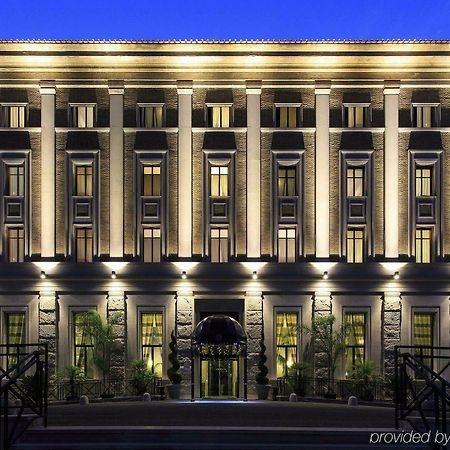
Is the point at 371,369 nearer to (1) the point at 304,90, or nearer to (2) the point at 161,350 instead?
(2) the point at 161,350

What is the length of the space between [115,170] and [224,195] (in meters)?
5.10

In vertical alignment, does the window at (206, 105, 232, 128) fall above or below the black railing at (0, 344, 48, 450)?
above

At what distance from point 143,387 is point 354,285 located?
10.4m

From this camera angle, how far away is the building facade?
40500 mm

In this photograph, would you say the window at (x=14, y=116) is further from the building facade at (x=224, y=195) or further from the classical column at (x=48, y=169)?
the classical column at (x=48, y=169)

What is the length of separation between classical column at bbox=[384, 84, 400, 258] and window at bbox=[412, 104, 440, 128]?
0.96 metres

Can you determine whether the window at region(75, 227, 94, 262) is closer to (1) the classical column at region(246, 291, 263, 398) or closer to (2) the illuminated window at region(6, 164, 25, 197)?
(2) the illuminated window at region(6, 164, 25, 197)

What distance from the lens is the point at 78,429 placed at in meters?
19.6

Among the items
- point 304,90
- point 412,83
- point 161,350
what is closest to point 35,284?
point 161,350

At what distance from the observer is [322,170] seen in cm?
4109

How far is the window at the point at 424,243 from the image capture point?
135ft

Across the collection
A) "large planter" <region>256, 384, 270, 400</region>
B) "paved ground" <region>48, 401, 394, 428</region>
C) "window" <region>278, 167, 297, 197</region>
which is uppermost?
"window" <region>278, 167, 297, 197</region>

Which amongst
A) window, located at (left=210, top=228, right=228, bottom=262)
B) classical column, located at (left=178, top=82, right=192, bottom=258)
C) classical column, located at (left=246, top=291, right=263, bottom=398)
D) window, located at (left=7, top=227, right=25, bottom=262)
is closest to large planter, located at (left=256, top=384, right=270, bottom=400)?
classical column, located at (left=246, top=291, right=263, bottom=398)

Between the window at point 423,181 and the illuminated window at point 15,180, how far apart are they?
59.3 feet
